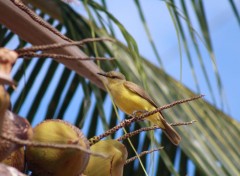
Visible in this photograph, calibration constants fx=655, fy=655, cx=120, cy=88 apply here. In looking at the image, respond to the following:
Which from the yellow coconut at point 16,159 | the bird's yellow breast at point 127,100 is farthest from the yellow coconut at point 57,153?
the bird's yellow breast at point 127,100

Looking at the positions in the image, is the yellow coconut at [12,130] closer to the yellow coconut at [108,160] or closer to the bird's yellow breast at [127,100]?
the yellow coconut at [108,160]

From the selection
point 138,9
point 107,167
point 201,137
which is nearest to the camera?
point 107,167

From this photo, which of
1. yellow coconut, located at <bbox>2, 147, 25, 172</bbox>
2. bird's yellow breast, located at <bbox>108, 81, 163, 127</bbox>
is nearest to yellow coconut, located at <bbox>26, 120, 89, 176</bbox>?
yellow coconut, located at <bbox>2, 147, 25, 172</bbox>

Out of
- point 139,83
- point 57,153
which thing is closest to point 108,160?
point 57,153

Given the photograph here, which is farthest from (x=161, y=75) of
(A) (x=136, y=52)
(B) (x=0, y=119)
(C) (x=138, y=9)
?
(B) (x=0, y=119)

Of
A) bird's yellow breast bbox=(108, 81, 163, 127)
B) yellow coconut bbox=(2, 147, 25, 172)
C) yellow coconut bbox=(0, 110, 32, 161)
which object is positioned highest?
bird's yellow breast bbox=(108, 81, 163, 127)

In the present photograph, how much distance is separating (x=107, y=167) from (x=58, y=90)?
1.44 metres

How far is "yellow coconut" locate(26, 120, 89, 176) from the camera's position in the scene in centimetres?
62

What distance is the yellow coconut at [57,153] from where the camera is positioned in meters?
0.62

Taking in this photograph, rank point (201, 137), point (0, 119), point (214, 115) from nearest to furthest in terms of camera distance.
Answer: point (0, 119)
point (201, 137)
point (214, 115)

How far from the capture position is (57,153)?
0.63 metres

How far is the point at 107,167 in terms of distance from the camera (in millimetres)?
706

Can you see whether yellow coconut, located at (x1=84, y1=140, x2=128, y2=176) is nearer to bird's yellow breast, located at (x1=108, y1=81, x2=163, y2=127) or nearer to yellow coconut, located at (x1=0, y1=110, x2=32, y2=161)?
yellow coconut, located at (x1=0, y1=110, x2=32, y2=161)

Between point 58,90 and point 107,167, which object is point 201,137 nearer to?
point 58,90
